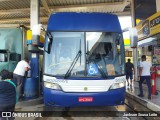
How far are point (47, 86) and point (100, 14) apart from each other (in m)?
2.81

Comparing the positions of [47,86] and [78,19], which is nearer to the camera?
[47,86]

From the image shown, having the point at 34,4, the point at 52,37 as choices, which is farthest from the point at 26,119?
the point at 34,4

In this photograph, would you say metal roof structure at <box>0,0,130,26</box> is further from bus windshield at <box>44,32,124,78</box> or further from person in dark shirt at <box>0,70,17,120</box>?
person in dark shirt at <box>0,70,17,120</box>

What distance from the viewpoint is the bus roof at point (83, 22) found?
661 centimetres

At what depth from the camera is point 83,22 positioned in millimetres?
6719

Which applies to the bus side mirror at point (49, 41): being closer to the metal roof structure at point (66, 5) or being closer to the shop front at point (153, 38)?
the shop front at point (153, 38)

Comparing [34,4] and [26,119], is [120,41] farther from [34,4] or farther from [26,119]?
[34,4]

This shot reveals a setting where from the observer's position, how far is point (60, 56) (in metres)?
6.37

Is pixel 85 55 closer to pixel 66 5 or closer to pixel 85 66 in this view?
pixel 85 66

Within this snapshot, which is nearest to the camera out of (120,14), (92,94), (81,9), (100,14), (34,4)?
(92,94)

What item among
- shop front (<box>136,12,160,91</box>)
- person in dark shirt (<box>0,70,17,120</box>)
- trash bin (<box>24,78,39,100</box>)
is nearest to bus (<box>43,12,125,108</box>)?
person in dark shirt (<box>0,70,17,120</box>)

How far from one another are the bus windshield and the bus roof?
17cm


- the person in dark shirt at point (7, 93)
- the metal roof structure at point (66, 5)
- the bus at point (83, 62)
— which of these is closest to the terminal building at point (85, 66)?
the bus at point (83, 62)

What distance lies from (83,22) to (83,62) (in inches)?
51.8
